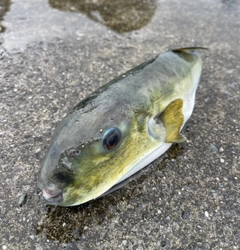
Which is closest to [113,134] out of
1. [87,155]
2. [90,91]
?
[87,155]

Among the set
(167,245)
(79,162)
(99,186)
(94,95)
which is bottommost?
(167,245)

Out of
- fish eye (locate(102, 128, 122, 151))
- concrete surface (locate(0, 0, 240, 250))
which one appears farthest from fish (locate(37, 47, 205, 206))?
concrete surface (locate(0, 0, 240, 250))

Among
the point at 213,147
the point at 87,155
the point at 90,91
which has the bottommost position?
the point at 213,147

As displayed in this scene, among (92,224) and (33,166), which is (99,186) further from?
(33,166)

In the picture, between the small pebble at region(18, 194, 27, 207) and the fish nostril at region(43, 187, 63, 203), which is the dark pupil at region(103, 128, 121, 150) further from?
the small pebble at region(18, 194, 27, 207)

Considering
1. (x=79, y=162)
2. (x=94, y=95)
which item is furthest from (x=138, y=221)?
(x=94, y=95)

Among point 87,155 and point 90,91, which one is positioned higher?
point 87,155

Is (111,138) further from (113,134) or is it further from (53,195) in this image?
(53,195)
